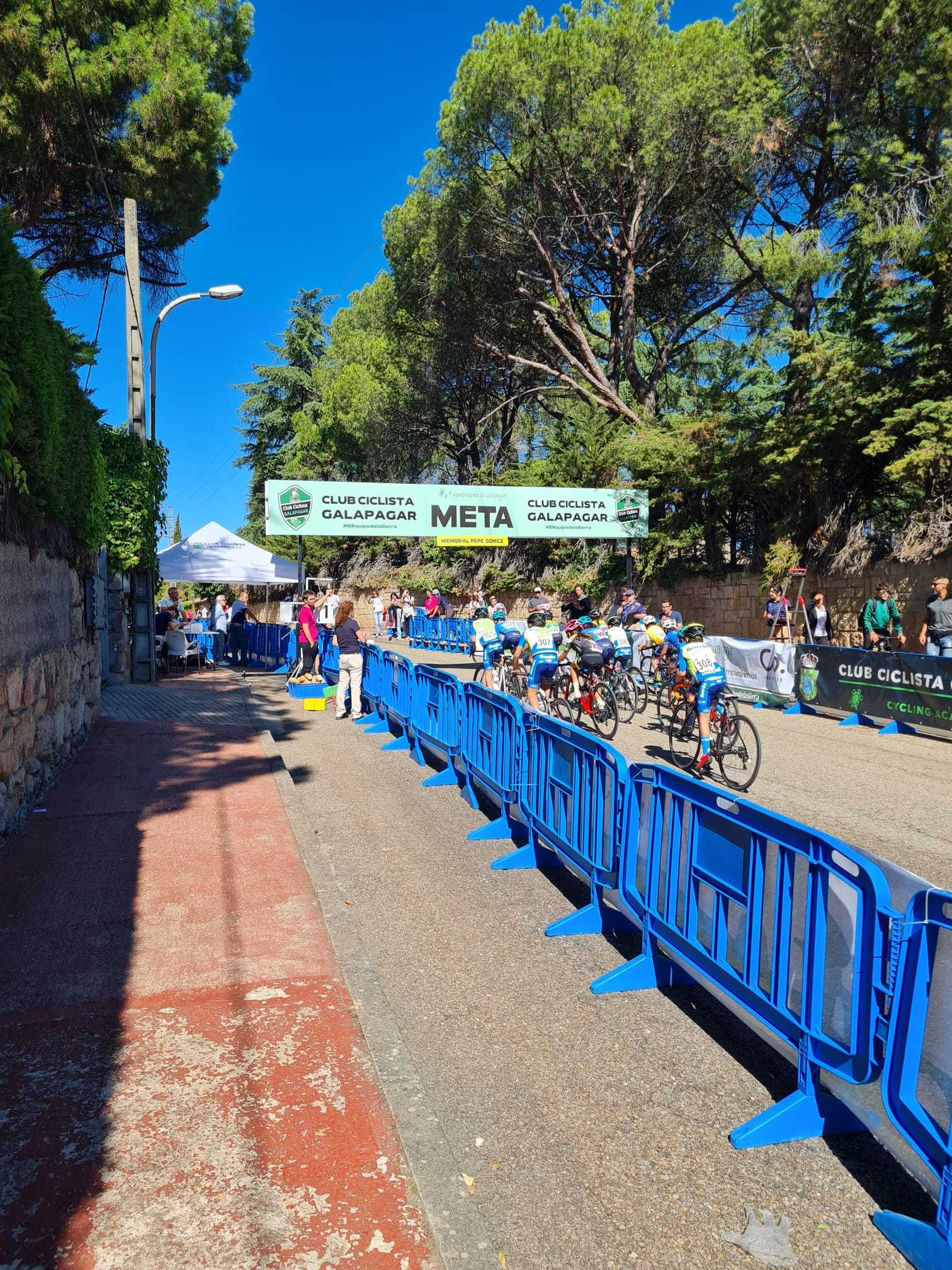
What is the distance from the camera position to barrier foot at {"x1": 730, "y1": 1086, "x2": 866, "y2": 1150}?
10.2 ft

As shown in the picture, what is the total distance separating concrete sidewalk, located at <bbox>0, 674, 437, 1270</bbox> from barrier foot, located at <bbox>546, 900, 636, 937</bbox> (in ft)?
4.51

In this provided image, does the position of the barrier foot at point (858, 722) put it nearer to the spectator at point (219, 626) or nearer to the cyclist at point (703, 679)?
the cyclist at point (703, 679)

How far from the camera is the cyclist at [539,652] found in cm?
1112

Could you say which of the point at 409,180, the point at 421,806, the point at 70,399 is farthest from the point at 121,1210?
the point at 409,180

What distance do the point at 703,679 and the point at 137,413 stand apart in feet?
42.0

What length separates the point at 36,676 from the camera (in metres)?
7.59

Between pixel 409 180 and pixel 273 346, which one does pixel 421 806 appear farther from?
pixel 273 346

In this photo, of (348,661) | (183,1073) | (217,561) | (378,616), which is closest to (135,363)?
(217,561)

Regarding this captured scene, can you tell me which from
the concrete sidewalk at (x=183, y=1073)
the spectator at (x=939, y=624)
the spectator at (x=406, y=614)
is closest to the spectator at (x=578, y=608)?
the spectator at (x=939, y=624)

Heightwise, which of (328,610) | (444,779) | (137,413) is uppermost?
(137,413)

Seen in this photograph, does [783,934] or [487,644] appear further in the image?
[487,644]

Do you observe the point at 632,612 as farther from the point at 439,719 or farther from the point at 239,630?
the point at 239,630

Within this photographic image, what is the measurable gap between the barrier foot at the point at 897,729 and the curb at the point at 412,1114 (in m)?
9.59

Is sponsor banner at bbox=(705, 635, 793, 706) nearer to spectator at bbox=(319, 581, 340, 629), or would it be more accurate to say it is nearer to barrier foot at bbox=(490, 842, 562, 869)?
spectator at bbox=(319, 581, 340, 629)
